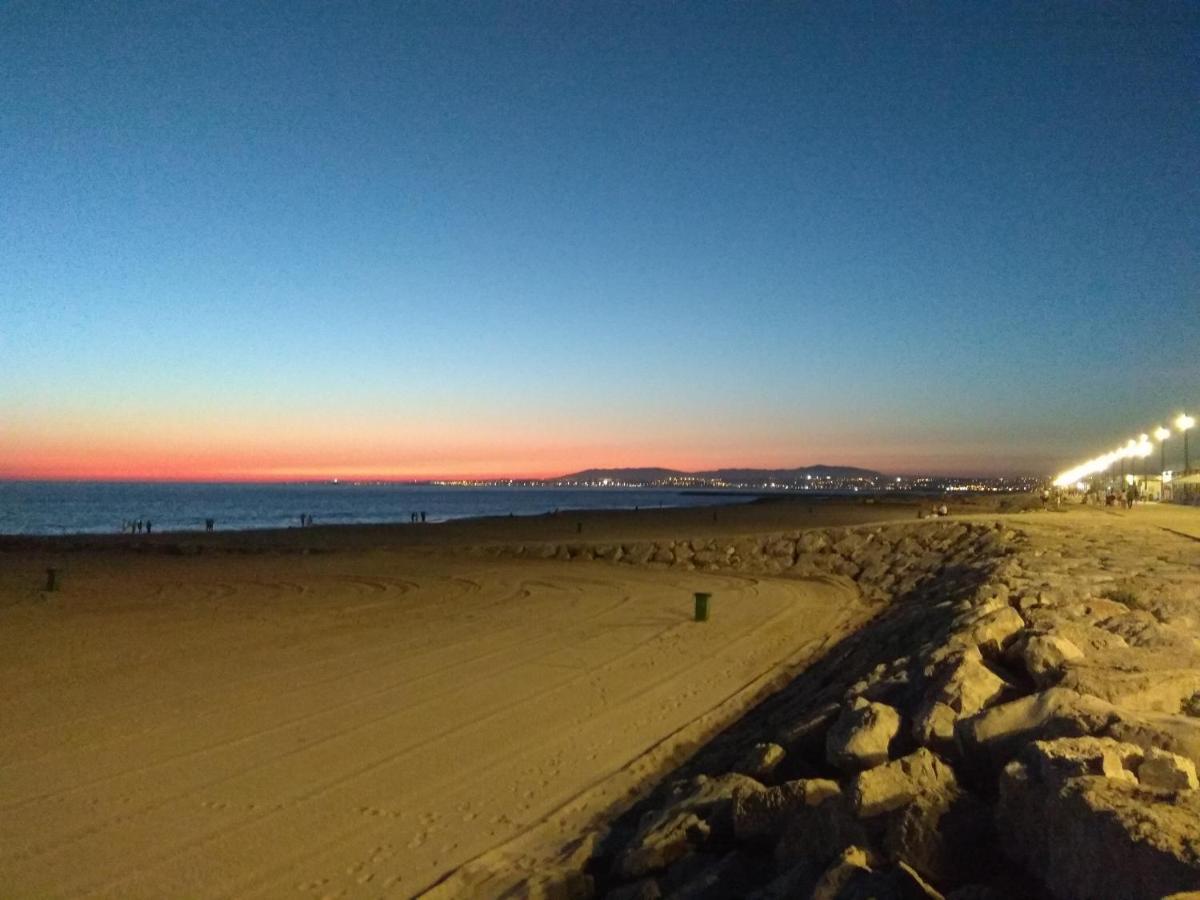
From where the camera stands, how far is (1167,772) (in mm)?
3770

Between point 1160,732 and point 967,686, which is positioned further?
point 967,686

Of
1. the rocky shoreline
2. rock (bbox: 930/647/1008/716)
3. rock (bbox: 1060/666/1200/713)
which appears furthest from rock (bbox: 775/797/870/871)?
rock (bbox: 1060/666/1200/713)

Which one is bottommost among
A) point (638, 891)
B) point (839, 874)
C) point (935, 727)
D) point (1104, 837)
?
point (638, 891)

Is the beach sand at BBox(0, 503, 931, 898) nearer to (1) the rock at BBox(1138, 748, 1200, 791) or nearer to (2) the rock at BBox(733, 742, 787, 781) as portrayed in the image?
(2) the rock at BBox(733, 742, 787, 781)

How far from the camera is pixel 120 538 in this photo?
1412 inches

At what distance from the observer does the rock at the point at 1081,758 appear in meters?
3.68

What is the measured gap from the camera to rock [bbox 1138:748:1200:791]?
374cm

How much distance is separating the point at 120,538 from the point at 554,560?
20618mm

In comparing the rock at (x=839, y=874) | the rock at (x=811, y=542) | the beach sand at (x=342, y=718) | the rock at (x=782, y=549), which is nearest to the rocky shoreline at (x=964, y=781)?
the rock at (x=839, y=874)

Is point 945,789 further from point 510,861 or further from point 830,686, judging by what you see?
point 830,686

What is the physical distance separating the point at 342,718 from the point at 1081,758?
6.64m

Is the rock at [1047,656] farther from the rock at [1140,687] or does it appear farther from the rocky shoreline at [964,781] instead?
the rock at [1140,687]

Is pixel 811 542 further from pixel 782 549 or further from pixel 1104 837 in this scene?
pixel 1104 837

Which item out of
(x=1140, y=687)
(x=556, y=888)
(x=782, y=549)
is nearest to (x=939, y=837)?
(x=1140, y=687)
